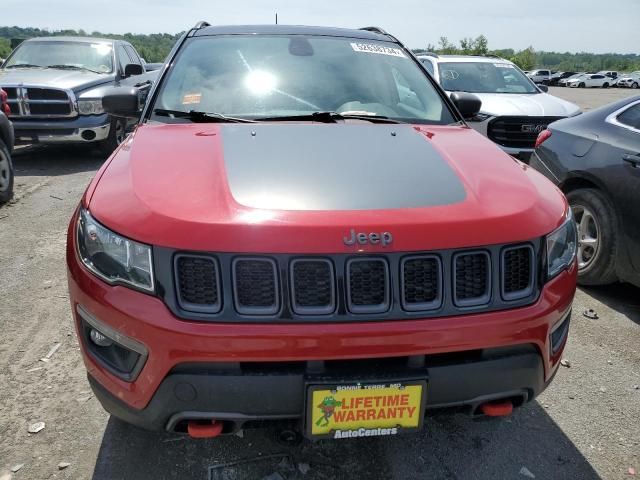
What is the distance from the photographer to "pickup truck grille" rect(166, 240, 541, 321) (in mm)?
1676

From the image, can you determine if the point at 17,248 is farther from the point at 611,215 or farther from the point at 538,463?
the point at 611,215

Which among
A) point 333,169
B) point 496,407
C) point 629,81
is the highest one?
point 333,169

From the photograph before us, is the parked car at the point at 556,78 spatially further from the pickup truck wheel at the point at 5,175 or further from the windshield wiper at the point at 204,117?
the windshield wiper at the point at 204,117

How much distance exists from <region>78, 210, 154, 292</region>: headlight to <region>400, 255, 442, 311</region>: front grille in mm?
821

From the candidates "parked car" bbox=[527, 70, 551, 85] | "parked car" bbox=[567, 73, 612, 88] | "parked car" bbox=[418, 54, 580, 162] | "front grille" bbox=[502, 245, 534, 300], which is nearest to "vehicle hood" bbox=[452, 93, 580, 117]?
"parked car" bbox=[418, 54, 580, 162]

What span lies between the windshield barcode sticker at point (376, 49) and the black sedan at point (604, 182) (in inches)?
62.7

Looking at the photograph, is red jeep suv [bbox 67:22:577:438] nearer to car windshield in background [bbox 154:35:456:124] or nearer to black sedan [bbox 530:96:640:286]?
car windshield in background [bbox 154:35:456:124]

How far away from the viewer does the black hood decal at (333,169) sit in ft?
6.02

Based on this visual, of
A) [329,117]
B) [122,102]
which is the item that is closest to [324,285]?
[329,117]

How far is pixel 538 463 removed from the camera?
7.44 ft

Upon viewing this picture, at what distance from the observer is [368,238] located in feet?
5.57

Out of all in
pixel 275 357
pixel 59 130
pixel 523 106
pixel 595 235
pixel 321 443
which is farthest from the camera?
pixel 59 130

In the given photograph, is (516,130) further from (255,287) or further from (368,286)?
(255,287)

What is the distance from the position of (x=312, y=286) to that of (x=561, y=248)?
989 millimetres
